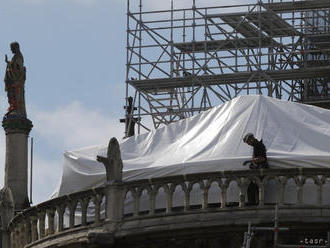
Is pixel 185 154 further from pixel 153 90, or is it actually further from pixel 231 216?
pixel 153 90

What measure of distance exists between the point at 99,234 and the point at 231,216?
111 inches

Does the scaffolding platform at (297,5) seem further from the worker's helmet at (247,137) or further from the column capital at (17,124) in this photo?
the worker's helmet at (247,137)

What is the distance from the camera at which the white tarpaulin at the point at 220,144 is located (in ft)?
119

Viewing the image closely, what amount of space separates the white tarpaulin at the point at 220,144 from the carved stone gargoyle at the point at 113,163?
106cm

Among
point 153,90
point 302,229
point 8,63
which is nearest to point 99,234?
point 302,229

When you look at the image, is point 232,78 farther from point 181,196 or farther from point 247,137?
point 247,137

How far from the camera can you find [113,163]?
36.0 m

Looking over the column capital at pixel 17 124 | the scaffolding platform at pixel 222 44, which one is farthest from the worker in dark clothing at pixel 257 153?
the scaffolding platform at pixel 222 44

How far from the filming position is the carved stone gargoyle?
1417 inches

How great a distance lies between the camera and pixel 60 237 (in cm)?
3706

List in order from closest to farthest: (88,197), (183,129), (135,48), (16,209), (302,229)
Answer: (302,229) → (88,197) → (183,129) → (16,209) → (135,48)

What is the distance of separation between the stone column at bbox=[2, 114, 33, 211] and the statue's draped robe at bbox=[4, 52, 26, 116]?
551 millimetres

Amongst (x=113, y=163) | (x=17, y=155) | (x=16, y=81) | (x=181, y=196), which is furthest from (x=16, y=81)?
(x=181, y=196)

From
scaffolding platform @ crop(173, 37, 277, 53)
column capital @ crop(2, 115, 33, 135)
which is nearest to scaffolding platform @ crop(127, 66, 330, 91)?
scaffolding platform @ crop(173, 37, 277, 53)
